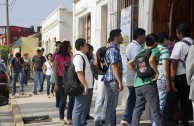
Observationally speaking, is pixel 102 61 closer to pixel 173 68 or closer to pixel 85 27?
pixel 173 68

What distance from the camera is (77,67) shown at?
6473 millimetres

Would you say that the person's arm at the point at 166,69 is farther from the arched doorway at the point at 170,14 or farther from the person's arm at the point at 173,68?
the arched doorway at the point at 170,14

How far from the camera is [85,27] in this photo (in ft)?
56.8

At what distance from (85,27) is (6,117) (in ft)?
25.2

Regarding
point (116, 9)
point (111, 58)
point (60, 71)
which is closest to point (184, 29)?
point (111, 58)

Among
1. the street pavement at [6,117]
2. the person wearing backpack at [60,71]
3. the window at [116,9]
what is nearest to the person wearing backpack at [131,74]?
the person wearing backpack at [60,71]

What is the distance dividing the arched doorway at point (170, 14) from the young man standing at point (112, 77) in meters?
1.36

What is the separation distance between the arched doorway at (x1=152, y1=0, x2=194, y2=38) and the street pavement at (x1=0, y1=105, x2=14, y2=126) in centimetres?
417

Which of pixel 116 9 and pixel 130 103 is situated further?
pixel 116 9

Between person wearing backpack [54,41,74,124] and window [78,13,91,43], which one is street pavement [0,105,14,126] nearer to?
person wearing backpack [54,41,74,124]

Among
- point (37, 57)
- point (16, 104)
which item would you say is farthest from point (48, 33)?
point (16, 104)

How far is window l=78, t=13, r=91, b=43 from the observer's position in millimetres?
16531

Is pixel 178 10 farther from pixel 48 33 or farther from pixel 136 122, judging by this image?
pixel 48 33

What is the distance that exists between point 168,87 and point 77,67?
1555 mm
